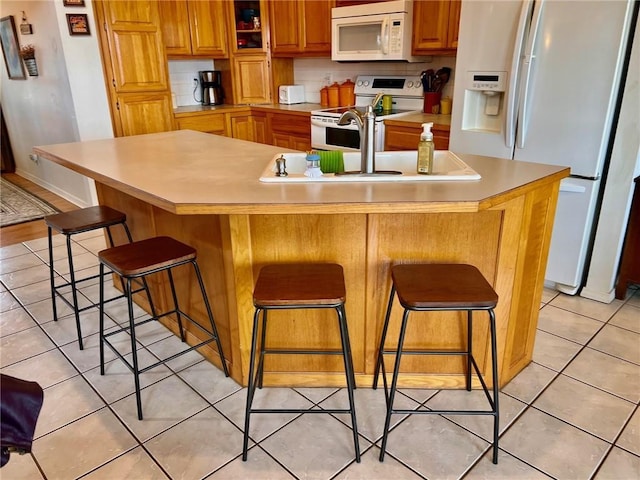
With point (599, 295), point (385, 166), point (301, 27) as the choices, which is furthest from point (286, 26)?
point (599, 295)

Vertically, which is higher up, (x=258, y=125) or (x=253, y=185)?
(x=253, y=185)

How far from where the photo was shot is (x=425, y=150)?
1808mm

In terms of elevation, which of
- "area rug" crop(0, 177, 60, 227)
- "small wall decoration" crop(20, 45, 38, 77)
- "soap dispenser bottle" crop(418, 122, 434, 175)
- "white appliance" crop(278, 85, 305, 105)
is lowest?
"area rug" crop(0, 177, 60, 227)

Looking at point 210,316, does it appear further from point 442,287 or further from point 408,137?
point 408,137

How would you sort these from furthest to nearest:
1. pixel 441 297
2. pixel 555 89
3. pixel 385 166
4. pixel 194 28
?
pixel 194 28 < pixel 555 89 < pixel 385 166 < pixel 441 297

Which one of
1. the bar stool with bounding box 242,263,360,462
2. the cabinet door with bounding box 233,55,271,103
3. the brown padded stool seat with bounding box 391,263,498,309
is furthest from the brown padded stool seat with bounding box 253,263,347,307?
the cabinet door with bounding box 233,55,271,103

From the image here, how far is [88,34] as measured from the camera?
3.95 m

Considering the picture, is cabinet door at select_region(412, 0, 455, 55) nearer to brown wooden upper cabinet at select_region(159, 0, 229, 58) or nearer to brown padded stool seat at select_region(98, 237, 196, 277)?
brown wooden upper cabinet at select_region(159, 0, 229, 58)

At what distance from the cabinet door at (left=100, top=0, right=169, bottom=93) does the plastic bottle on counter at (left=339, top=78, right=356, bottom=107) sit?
166 centimetres

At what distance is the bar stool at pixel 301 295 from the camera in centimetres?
152

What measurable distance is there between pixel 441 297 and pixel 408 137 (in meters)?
2.24

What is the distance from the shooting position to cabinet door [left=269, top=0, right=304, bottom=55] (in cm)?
437

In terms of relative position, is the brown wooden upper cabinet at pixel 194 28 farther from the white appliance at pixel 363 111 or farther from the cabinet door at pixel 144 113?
the white appliance at pixel 363 111

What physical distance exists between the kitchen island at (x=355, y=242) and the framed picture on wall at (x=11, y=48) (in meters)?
3.77
